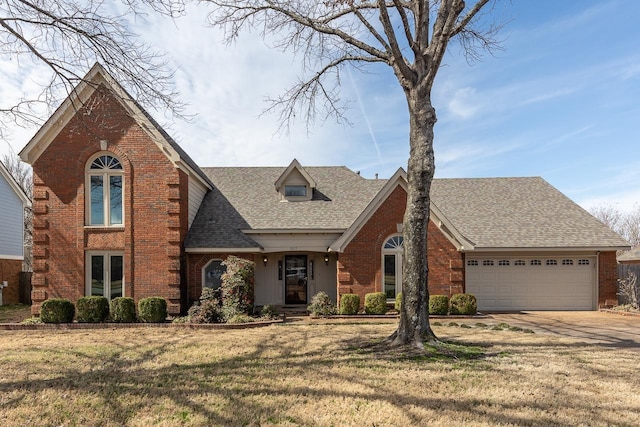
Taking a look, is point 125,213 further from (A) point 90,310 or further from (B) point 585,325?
(B) point 585,325

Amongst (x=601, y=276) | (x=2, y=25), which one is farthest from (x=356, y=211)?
(x=2, y=25)

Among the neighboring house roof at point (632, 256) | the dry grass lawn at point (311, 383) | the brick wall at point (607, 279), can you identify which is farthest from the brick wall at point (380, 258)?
the neighboring house roof at point (632, 256)

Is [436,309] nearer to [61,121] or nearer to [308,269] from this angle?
[308,269]

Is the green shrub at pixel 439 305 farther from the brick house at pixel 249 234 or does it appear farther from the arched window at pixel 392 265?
the arched window at pixel 392 265

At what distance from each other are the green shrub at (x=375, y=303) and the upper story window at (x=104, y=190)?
10.3 m

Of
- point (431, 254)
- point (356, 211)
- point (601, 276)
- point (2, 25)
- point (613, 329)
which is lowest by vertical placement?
point (613, 329)

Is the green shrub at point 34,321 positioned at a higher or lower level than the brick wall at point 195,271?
lower

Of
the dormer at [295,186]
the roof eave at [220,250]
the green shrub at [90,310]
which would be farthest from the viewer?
the dormer at [295,186]

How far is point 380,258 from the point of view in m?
17.0

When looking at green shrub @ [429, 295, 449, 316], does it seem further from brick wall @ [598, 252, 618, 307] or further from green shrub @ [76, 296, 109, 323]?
green shrub @ [76, 296, 109, 323]

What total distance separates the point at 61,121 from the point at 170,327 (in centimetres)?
899

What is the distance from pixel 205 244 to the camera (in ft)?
55.6

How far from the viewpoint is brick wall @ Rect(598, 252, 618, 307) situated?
60.7 ft

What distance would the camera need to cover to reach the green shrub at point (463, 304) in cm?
1638
